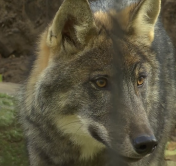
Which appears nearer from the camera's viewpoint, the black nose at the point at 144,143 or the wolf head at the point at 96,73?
the black nose at the point at 144,143

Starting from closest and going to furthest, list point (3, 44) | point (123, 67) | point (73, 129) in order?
point (123, 67) → point (73, 129) → point (3, 44)

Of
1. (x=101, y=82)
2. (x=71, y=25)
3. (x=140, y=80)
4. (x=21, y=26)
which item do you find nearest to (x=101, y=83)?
(x=101, y=82)

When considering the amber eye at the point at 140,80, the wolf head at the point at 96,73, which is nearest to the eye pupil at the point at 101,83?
the wolf head at the point at 96,73

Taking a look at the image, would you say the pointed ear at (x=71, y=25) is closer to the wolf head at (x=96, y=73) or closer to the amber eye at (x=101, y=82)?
the wolf head at (x=96, y=73)

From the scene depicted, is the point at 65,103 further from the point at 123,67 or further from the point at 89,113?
the point at 123,67

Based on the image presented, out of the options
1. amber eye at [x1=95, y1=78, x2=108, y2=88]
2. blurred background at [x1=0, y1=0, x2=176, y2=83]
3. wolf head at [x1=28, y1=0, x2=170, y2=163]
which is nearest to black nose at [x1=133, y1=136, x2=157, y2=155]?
wolf head at [x1=28, y1=0, x2=170, y2=163]

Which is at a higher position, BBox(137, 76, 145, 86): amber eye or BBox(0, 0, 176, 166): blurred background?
BBox(137, 76, 145, 86): amber eye

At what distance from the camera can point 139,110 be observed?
4.00 m

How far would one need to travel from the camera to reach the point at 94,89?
420 centimetres

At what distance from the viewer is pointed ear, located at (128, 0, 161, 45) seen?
4.29 meters

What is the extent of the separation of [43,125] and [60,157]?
1.25 ft

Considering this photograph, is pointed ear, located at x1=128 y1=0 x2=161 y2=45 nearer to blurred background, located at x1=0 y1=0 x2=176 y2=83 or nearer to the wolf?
the wolf

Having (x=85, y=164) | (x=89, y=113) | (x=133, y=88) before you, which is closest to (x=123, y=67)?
(x=133, y=88)

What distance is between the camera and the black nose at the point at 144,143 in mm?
3678
